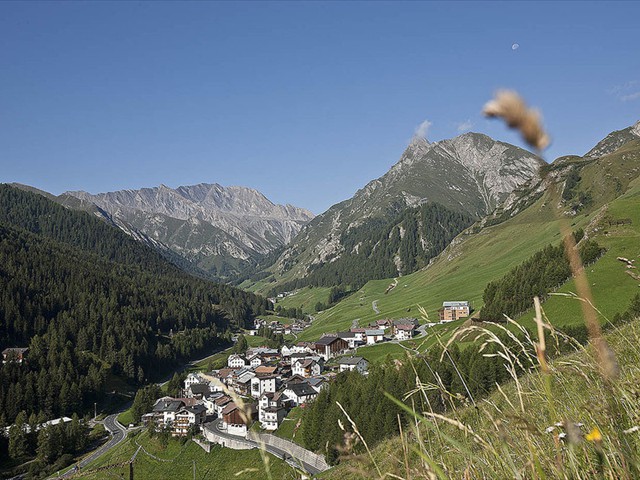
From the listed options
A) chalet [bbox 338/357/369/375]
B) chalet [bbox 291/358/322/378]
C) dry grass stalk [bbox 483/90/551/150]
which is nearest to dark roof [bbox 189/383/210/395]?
chalet [bbox 291/358/322/378]

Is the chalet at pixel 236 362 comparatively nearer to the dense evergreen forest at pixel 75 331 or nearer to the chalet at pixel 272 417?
the dense evergreen forest at pixel 75 331

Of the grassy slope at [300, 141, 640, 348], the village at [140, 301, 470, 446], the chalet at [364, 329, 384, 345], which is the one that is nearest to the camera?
the village at [140, 301, 470, 446]

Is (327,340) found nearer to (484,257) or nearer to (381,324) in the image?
(381,324)

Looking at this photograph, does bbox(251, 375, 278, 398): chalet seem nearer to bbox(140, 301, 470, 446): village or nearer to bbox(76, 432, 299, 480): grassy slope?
bbox(140, 301, 470, 446): village

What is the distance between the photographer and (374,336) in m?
123

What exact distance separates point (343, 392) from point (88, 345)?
114 m

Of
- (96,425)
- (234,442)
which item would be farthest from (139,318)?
(234,442)

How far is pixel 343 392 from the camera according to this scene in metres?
47.2

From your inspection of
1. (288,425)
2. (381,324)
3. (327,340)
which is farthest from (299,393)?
(381,324)

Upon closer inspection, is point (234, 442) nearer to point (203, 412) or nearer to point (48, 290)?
point (203, 412)

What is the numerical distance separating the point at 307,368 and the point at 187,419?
33.0 m

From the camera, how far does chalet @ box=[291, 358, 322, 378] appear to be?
10219 centimetres

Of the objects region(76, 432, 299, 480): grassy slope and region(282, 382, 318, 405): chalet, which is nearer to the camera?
region(76, 432, 299, 480): grassy slope

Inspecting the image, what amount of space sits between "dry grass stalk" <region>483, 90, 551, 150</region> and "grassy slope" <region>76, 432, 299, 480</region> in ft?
176
